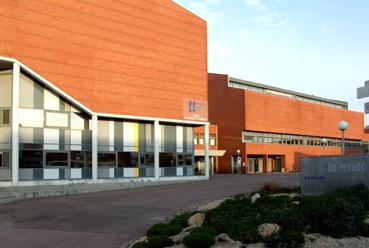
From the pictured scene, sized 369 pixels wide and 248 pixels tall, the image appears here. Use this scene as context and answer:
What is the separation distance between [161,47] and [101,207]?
20947 millimetres

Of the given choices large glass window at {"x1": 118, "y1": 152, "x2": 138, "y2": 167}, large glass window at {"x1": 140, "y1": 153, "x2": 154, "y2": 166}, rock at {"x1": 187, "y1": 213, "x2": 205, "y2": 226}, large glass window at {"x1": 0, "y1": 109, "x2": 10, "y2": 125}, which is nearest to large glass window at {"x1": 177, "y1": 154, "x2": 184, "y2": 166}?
large glass window at {"x1": 140, "y1": 153, "x2": 154, "y2": 166}

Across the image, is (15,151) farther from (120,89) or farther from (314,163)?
(314,163)

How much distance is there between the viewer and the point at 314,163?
1608cm

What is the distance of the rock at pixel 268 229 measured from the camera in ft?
31.0

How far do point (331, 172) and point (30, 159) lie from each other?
21.5 metres

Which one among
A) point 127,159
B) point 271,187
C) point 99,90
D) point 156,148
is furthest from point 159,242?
point 156,148

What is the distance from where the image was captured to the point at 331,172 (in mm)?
15156

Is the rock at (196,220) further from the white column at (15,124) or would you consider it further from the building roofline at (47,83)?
the building roofline at (47,83)

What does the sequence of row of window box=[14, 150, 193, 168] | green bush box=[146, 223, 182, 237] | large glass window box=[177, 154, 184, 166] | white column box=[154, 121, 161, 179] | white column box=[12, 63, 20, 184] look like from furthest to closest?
1. large glass window box=[177, 154, 184, 166]
2. white column box=[154, 121, 161, 179]
3. row of window box=[14, 150, 193, 168]
4. white column box=[12, 63, 20, 184]
5. green bush box=[146, 223, 182, 237]

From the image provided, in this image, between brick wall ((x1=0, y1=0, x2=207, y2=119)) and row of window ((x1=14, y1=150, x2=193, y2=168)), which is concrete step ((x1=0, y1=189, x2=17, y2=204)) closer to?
row of window ((x1=14, y1=150, x2=193, y2=168))

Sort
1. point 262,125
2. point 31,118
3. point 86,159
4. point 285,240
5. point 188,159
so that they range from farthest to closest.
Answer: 1. point 262,125
2. point 188,159
3. point 86,159
4. point 31,118
5. point 285,240

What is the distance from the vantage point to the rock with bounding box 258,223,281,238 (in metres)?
9.45

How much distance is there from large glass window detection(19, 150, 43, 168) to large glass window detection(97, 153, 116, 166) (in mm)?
4810

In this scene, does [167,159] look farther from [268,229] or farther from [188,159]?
[268,229]
